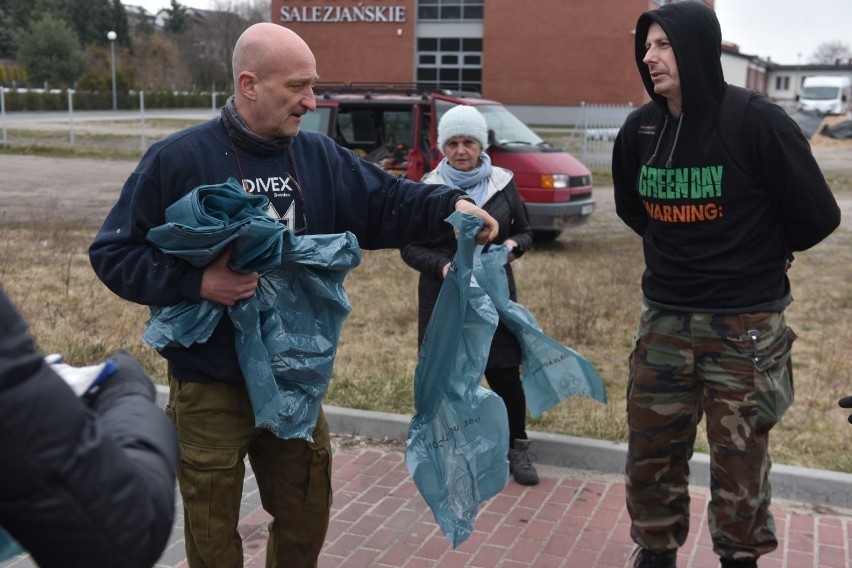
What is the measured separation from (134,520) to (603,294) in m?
7.82

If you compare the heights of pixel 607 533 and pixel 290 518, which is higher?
pixel 290 518

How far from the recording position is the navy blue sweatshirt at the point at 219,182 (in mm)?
2816

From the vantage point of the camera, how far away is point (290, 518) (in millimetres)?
3195

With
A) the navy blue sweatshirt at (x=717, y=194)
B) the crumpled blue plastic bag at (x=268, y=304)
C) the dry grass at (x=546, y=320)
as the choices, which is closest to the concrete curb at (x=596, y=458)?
the dry grass at (x=546, y=320)

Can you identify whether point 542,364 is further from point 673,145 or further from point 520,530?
point 673,145

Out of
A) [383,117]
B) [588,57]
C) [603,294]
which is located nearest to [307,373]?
[603,294]

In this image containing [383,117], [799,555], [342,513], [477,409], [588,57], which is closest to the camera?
[477,409]

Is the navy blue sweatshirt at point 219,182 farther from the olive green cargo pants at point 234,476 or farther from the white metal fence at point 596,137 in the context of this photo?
the white metal fence at point 596,137

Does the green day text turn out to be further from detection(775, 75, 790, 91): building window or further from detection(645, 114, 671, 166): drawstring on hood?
detection(775, 75, 790, 91): building window

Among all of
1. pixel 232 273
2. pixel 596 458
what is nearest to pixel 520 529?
pixel 596 458

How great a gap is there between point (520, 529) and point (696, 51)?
7.17 feet

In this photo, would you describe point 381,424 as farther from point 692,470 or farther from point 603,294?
point 603,294

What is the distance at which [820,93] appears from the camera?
177 ft

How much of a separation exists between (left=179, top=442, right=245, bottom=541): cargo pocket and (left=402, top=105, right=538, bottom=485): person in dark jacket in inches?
71.7
